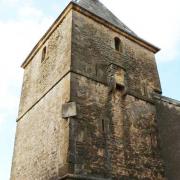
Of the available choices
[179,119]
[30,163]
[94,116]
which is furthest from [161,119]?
[30,163]

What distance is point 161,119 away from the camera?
1069 centimetres

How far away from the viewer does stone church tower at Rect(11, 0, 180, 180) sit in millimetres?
8383

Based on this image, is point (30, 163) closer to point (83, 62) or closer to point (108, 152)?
point (108, 152)

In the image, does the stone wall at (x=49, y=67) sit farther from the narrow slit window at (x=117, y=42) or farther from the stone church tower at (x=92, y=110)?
the narrow slit window at (x=117, y=42)

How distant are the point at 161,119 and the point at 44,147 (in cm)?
459

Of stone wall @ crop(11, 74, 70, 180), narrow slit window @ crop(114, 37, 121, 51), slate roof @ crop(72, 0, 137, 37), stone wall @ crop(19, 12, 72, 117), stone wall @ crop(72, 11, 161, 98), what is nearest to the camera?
stone wall @ crop(11, 74, 70, 180)

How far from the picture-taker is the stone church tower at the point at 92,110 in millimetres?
8383

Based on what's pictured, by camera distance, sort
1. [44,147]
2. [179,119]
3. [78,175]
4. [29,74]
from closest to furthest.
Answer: [78,175] < [44,147] < [179,119] < [29,74]

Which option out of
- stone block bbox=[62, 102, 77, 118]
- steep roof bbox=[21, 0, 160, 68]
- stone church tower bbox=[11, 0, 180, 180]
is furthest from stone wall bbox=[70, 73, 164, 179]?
steep roof bbox=[21, 0, 160, 68]

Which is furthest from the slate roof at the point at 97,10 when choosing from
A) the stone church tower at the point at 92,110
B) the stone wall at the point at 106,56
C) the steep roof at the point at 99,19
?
the stone wall at the point at 106,56

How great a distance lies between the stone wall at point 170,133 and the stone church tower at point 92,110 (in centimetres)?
3

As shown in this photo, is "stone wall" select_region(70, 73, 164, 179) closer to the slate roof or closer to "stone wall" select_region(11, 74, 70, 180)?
"stone wall" select_region(11, 74, 70, 180)

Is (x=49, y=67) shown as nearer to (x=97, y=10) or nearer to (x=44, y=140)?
(x=44, y=140)

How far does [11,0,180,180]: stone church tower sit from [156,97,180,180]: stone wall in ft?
0.11
